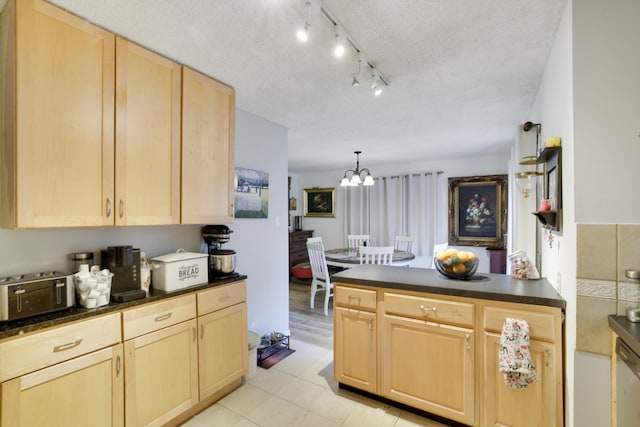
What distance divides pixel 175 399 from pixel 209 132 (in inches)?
70.5

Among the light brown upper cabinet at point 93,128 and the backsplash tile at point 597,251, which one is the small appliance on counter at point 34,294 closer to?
the light brown upper cabinet at point 93,128

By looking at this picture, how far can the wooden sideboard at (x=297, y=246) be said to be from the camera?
251 inches

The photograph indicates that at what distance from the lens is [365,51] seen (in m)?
1.82

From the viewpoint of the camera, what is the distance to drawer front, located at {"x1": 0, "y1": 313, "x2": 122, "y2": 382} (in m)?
1.30

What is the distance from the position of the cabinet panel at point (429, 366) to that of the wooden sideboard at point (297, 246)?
14.5ft

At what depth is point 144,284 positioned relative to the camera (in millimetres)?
1937

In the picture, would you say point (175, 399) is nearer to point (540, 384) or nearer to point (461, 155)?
point (540, 384)

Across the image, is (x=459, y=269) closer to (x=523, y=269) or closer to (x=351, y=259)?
(x=523, y=269)

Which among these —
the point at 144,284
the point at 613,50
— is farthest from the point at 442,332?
the point at 144,284

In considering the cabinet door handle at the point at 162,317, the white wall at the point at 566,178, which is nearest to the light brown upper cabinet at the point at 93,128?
the cabinet door handle at the point at 162,317

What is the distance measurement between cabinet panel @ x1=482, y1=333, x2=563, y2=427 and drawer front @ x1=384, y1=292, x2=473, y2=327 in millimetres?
158

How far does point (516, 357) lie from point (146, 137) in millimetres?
2414

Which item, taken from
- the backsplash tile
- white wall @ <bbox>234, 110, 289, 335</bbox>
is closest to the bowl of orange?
the backsplash tile

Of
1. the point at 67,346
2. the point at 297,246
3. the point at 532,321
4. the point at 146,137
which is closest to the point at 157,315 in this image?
the point at 67,346
